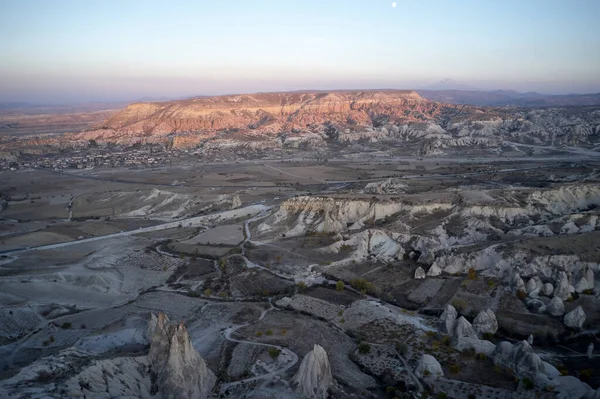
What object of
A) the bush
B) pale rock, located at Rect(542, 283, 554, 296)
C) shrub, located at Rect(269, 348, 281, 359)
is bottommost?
the bush

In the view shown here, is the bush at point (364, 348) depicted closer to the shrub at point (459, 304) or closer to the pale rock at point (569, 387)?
the shrub at point (459, 304)

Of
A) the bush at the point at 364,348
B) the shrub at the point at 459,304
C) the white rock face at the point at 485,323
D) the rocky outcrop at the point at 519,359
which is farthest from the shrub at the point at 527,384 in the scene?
the shrub at the point at 459,304

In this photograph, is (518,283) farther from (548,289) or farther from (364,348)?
(364,348)

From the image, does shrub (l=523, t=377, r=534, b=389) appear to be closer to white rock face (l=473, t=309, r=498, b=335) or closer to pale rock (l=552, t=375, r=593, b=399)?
pale rock (l=552, t=375, r=593, b=399)

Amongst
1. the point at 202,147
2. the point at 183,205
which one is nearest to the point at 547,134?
the point at 202,147

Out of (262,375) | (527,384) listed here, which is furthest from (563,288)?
(262,375)

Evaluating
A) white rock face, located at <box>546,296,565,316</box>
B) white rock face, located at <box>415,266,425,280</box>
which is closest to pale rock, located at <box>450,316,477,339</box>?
white rock face, located at <box>546,296,565,316</box>
